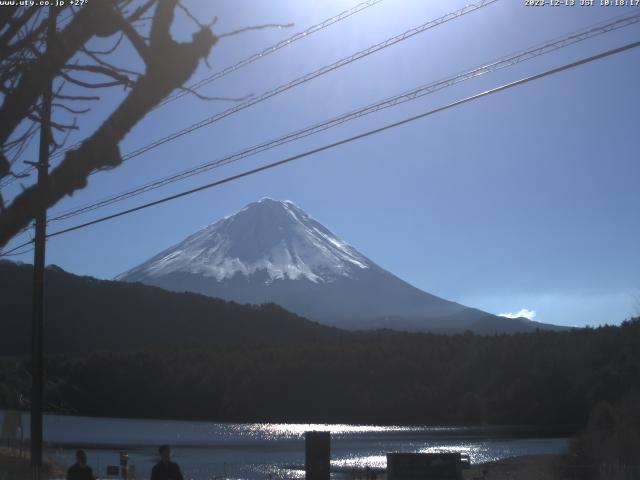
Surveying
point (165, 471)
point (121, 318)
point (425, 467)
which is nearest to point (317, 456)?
point (425, 467)

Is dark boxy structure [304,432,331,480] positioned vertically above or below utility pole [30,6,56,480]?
below

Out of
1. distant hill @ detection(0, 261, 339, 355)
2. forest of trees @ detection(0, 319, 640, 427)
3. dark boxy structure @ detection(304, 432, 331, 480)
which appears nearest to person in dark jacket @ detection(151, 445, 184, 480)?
dark boxy structure @ detection(304, 432, 331, 480)

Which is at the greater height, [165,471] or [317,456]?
[165,471]

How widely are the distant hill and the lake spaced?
421 inches

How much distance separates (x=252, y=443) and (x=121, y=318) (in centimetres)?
4386

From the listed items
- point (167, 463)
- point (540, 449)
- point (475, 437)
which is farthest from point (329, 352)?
point (167, 463)

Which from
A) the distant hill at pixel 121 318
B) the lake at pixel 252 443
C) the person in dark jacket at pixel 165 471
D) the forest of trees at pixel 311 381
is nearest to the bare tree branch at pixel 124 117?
the person in dark jacket at pixel 165 471

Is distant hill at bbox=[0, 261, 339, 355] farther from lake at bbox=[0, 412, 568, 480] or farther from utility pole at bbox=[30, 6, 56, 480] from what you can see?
utility pole at bbox=[30, 6, 56, 480]

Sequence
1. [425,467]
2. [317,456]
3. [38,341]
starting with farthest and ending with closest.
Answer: [38,341], [425,467], [317,456]

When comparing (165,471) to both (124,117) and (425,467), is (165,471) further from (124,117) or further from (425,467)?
(425,467)

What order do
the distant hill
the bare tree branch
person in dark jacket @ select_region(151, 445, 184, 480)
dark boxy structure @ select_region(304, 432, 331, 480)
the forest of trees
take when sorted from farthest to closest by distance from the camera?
the distant hill < the forest of trees < dark boxy structure @ select_region(304, 432, 331, 480) < person in dark jacket @ select_region(151, 445, 184, 480) < the bare tree branch

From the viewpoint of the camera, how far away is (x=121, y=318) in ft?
341

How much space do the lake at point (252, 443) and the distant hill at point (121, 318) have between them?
35.0 ft

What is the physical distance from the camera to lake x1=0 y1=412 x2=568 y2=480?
1745 inches
